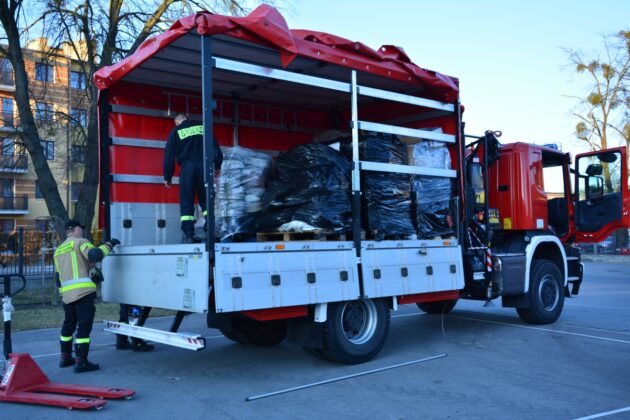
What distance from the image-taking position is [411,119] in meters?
8.56

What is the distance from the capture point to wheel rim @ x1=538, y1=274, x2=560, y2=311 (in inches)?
362

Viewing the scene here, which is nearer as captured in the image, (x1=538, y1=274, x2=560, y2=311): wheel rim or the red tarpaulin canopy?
the red tarpaulin canopy

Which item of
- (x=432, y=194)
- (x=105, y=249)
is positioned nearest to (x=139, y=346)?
(x=105, y=249)

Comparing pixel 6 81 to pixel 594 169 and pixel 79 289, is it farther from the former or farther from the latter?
pixel 594 169

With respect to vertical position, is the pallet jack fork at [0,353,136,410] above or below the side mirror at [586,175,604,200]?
below

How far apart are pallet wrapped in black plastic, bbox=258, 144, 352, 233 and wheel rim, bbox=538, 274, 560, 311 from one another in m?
4.12

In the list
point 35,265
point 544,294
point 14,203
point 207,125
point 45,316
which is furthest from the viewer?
point 14,203

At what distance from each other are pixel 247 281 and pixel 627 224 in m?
7.00

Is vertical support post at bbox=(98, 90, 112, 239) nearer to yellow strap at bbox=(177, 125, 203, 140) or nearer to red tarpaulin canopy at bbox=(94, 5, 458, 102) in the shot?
red tarpaulin canopy at bbox=(94, 5, 458, 102)

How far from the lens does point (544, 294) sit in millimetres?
9250

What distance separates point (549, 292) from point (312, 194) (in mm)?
4762

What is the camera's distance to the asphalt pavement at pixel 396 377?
5082 millimetres

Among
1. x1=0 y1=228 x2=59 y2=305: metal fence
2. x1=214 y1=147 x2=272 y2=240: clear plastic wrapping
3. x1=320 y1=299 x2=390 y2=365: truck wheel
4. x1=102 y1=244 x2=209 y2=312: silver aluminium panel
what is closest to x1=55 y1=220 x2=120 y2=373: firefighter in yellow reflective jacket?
x1=102 y1=244 x2=209 y2=312: silver aluminium panel

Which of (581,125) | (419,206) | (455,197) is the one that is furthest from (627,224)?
(581,125)
